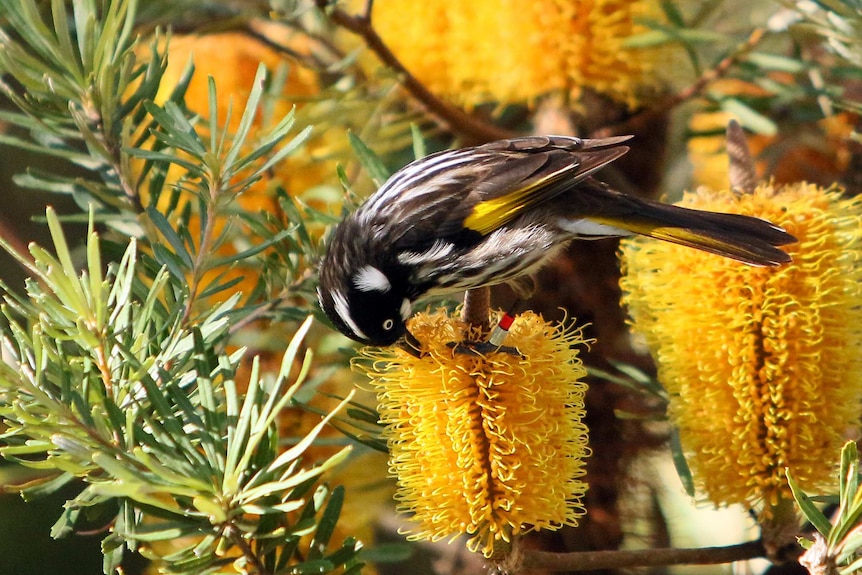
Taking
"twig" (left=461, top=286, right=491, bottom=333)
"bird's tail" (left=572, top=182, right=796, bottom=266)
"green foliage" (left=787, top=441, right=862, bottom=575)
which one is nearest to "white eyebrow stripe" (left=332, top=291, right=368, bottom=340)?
"twig" (left=461, top=286, right=491, bottom=333)

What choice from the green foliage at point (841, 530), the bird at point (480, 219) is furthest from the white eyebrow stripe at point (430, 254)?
the green foliage at point (841, 530)

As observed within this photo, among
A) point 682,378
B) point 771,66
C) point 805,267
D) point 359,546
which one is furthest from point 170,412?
point 771,66

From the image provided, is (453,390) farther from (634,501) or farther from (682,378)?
(634,501)

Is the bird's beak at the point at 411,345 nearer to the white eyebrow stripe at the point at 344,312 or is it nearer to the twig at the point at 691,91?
the white eyebrow stripe at the point at 344,312

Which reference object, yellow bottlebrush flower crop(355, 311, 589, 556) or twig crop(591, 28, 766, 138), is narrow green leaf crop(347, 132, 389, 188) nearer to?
yellow bottlebrush flower crop(355, 311, 589, 556)

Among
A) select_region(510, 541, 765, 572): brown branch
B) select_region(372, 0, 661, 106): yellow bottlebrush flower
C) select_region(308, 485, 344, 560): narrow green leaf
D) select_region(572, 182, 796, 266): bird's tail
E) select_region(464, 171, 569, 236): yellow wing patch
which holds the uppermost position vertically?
select_region(372, 0, 661, 106): yellow bottlebrush flower

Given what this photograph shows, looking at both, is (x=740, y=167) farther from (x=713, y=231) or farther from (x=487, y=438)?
(x=487, y=438)
